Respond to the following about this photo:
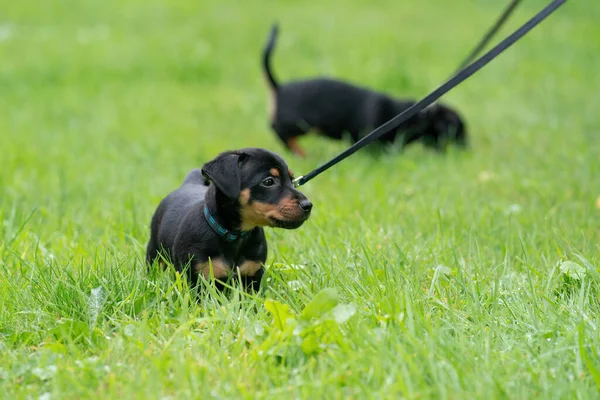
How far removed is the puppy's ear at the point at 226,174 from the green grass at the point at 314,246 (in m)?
0.40

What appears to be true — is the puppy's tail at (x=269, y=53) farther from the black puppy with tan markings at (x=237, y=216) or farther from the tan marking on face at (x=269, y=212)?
the tan marking on face at (x=269, y=212)

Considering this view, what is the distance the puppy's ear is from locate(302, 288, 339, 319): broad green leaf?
56 centimetres

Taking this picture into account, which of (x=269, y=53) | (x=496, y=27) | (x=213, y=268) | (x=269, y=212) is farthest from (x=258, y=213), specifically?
(x=269, y=53)

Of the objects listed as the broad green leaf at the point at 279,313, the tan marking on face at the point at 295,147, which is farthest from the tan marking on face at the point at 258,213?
the tan marking on face at the point at 295,147

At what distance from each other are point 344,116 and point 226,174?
3767mm

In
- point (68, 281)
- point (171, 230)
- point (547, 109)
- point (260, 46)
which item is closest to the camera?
point (68, 281)

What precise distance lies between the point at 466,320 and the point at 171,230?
127cm

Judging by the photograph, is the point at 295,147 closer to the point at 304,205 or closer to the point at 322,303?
the point at 304,205

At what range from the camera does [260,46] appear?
10.8m

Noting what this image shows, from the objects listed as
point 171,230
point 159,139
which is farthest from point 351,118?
point 171,230

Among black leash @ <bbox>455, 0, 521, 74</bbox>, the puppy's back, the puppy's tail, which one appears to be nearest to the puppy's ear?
the puppy's back

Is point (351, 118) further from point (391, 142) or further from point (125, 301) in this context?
point (125, 301)

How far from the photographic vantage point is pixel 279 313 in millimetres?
2516

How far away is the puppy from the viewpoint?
21.2ft
